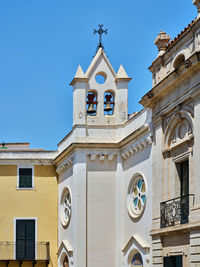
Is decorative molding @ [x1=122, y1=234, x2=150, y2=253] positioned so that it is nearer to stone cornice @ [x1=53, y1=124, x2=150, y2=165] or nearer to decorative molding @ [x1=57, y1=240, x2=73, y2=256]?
decorative molding @ [x1=57, y1=240, x2=73, y2=256]

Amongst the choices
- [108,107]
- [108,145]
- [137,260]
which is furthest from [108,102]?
[137,260]

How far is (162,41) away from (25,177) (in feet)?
39.3

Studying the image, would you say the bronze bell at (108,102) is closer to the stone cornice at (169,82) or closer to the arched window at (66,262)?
the stone cornice at (169,82)

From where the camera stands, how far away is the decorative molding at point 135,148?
24.8m

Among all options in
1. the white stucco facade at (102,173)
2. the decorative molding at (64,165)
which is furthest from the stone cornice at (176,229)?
the decorative molding at (64,165)

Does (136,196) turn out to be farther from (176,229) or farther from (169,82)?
(169,82)

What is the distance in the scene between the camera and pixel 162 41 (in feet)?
75.6

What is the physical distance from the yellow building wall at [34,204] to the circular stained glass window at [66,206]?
1.07 metres

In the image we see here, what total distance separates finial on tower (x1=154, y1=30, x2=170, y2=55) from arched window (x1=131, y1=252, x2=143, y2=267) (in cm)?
755

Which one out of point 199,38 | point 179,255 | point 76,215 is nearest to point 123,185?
point 76,215

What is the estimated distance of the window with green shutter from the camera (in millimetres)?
32469

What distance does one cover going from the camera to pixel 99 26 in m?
30.5

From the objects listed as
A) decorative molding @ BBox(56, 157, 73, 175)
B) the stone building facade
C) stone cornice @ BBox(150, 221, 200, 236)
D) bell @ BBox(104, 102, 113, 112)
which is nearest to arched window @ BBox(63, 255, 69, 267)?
the stone building facade

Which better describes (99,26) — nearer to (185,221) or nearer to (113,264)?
(113,264)
